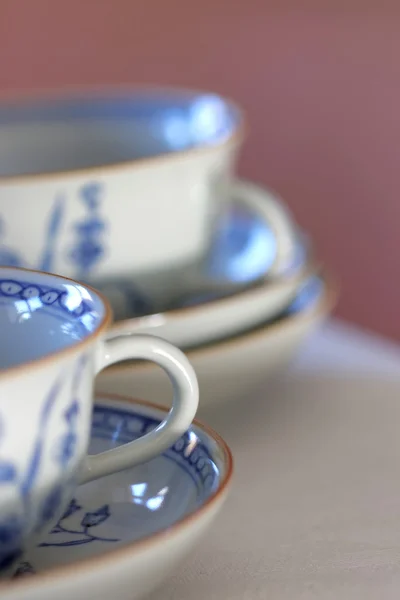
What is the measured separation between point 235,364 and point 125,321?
6cm

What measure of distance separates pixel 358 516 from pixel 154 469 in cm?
9

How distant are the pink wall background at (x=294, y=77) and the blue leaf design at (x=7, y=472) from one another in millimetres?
680

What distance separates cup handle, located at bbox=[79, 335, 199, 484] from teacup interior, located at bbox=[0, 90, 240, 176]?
320 millimetres

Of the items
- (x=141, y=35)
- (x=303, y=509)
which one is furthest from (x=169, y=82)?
(x=303, y=509)

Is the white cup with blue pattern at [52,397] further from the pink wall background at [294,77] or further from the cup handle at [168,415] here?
the pink wall background at [294,77]

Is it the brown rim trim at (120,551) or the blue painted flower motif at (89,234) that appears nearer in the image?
the brown rim trim at (120,551)

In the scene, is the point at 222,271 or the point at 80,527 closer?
the point at 80,527

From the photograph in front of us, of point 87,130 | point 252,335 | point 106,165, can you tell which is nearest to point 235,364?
point 252,335

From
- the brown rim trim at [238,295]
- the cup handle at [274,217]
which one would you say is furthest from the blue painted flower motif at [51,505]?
the cup handle at [274,217]

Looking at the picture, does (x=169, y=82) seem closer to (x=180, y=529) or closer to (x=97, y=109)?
Answer: (x=97, y=109)

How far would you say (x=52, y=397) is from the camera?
11.2 inches

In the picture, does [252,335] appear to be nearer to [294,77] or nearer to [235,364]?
[235,364]

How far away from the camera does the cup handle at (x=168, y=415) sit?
0.32m

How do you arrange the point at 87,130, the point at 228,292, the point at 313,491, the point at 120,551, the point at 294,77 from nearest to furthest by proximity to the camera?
the point at 120,551, the point at 313,491, the point at 228,292, the point at 87,130, the point at 294,77
